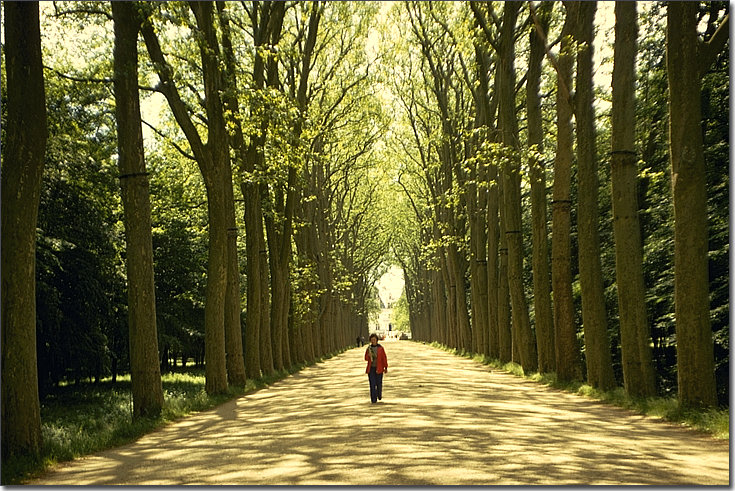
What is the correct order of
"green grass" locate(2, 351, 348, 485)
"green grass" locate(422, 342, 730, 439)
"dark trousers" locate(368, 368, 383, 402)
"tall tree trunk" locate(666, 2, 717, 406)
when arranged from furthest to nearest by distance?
"dark trousers" locate(368, 368, 383, 402) < "tall tree trunk" locate(666, 2, 717, 406) < "green grass" locate(422, 342, 730, 439) < "green grass" locate(2, 351, 348, 485)

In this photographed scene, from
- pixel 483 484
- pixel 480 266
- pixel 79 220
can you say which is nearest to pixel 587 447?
pixel 483 484

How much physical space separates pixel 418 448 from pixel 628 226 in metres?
7.69

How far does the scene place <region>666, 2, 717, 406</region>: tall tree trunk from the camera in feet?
37.8

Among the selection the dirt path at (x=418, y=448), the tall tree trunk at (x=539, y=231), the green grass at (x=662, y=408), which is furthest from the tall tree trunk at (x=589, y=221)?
the tall tree trunk at (x=539, y=231)

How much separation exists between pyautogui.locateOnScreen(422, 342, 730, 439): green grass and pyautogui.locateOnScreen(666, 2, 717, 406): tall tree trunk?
0.31 m

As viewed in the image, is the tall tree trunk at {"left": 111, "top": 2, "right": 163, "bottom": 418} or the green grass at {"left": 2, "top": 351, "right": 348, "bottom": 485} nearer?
the green grass at {"left": 2, "top": 351, "right": 348, "bottom": 485}

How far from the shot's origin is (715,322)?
54.4ft

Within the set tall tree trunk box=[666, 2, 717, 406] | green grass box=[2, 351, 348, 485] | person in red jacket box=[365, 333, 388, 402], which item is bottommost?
green grass box=[2, 351, 348, 485]

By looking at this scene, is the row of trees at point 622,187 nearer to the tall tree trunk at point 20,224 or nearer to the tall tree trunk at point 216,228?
the tall tree trunk at point 216,228

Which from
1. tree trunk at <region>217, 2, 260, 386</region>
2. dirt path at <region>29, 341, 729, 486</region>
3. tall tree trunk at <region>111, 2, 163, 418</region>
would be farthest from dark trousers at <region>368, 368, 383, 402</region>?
tree trunk at <region>217, 2, 260, 386</region>

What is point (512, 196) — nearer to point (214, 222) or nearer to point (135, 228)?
point (214, 222)

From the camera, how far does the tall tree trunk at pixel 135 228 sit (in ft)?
45.7

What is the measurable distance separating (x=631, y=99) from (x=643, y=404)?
6051mm

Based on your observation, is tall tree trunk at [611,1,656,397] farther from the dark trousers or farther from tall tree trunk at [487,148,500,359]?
tall tree trunk at [487,148,500,359]
